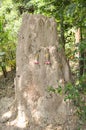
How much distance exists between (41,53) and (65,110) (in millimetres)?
1577

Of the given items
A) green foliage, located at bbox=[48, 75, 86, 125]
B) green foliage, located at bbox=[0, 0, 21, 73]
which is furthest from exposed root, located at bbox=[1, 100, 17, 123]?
green foliage, located at bbox=[0, 0, 21, 73]

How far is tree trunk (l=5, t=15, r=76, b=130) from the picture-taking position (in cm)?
753

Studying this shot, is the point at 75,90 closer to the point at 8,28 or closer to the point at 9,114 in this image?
the point at 9,114

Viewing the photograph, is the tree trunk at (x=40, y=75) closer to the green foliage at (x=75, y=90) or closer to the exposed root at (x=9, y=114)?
the exposed root at (x=9, y=114)

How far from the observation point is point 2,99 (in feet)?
34.6

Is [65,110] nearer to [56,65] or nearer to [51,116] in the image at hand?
[51,116]

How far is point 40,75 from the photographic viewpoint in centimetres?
770

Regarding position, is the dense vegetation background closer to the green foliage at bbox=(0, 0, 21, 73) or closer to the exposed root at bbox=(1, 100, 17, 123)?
the green foliage at bbox=(0, 0, 21, 73)

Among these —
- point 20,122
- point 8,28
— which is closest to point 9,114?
point 20,122

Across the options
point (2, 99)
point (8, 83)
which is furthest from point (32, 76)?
point (8, 83)

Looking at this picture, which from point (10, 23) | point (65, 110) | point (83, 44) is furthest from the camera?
point (10, 23)

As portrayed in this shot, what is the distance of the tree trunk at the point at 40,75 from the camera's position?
24.7 ft

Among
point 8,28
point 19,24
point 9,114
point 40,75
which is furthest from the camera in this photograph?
point 8,28

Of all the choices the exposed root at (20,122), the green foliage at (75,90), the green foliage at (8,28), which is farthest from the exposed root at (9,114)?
the green foliage at (8,28)
